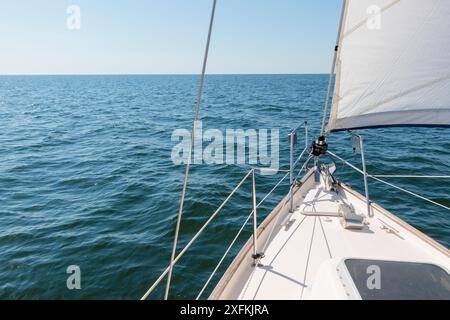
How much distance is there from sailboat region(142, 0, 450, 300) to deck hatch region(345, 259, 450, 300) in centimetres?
1

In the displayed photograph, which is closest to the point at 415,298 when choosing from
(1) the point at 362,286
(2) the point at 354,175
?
(1) the point at 362,286

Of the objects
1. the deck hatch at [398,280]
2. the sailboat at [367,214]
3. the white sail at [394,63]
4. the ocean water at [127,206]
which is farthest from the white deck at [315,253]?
the ocean water at [127,206]

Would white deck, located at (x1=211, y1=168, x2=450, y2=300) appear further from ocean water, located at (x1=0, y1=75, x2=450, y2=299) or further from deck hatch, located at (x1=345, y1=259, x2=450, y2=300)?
ocean water, located at (x1=0, y1=75, x2=450, y2=299)

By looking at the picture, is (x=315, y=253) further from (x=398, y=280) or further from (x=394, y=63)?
(x=394, y=63)

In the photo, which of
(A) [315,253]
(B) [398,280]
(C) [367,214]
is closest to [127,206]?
(A) [315,253]

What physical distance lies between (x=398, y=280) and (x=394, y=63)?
2.75 m

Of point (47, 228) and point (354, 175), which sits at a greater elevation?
point (354, 175)

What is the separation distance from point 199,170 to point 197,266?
5.53 meters

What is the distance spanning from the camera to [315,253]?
3.57 meters

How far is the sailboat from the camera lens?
265cm

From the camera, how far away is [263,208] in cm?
787

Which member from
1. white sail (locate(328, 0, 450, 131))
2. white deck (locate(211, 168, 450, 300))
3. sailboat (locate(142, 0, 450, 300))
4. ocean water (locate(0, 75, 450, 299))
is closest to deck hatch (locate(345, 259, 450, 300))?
sailboat (locate(142, 0, 450, 300))
